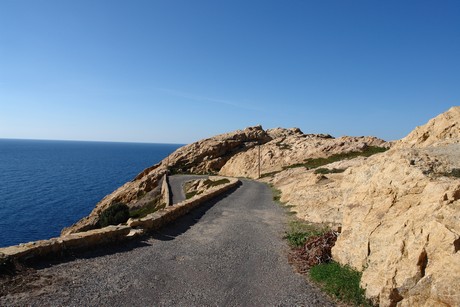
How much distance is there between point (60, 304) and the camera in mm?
8375

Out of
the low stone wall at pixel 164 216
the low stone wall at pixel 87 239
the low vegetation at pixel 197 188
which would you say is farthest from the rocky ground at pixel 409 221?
the low vegetation at pixel 197 188

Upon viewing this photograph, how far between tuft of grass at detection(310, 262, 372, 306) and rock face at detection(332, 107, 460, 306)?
0.96 ft

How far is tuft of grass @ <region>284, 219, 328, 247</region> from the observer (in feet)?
50.0

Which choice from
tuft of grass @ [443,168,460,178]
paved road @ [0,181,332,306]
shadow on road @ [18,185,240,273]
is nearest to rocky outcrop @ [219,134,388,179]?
shadow on road @ [18,185,240,273]

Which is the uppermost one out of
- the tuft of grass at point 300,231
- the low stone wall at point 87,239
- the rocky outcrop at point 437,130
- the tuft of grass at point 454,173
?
the rocky outcrop at point 437,130

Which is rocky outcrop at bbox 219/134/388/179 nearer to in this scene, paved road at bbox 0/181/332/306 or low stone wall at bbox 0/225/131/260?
paved road at bbox 0/181/332/306

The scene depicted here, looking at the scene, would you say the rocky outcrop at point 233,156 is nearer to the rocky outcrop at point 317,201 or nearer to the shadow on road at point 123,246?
the rocky outcrop at point 317,201

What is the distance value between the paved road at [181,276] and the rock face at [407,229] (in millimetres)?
1954

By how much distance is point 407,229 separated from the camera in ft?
29.1

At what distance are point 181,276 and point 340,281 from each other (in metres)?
5.13

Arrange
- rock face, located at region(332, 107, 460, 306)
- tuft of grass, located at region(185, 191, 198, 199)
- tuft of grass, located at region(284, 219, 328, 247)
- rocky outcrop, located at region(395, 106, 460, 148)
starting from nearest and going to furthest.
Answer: rock face, located at region(332, 107, 460, 306), tuft of grass, located at region(284, 219, 328, 247), rocky outcrop, located at region(395, 106, 460, 148), tuft of grass, located at region(185, 191, 198, 199)

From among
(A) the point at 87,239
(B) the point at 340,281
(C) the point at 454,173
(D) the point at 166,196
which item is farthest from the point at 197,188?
(C) the point at 454,173

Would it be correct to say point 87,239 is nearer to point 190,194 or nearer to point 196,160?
point 190,194

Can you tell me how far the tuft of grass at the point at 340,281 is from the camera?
29.9 feet
